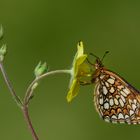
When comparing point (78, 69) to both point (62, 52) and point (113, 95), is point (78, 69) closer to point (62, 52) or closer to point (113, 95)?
point (113, 95)

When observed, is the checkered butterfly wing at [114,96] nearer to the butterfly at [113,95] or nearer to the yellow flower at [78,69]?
Result: the butterfly at [113,95]

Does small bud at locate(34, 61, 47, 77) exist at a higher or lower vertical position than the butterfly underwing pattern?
higher

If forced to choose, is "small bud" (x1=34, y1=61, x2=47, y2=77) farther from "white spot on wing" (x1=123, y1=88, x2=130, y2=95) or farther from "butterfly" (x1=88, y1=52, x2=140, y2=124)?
"white spot on wing" (x1=123, y1=88, x2=130, y2=95)

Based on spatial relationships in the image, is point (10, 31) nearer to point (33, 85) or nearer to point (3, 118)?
point (3, 118)

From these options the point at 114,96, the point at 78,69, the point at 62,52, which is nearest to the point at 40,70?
the point at 78,69

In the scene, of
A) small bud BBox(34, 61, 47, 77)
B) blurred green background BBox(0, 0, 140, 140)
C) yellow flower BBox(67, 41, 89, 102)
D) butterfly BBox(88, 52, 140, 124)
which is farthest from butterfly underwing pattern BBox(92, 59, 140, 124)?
blurred green background BBox(0, 0, 140, 140)
